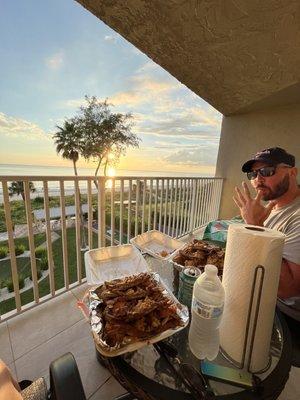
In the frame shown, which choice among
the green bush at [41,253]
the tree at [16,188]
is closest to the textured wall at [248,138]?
the tree at [16,188]

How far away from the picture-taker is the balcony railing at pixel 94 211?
5.02ft

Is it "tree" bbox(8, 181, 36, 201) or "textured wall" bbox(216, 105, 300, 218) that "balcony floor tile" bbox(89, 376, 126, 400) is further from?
"textured wall" bbox(216, 105, 300, 218)

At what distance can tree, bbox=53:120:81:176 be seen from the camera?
917 cm

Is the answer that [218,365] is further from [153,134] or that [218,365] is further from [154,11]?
[153,134]

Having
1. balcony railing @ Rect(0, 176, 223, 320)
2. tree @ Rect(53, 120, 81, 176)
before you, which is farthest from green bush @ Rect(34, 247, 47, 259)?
tree @ Rect(53, 120, 81, 176)

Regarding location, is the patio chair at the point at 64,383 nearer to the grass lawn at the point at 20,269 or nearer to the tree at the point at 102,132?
the grass lawn at the point at 20,269

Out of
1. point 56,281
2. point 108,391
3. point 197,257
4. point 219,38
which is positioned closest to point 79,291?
point 108,391

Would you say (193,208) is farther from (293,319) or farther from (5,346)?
(5,346)

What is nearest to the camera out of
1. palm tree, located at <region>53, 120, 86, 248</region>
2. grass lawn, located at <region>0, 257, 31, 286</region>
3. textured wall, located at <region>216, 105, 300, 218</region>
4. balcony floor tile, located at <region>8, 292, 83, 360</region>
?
balcony floor tile, located at <region>8, 292, 83, 360</region>

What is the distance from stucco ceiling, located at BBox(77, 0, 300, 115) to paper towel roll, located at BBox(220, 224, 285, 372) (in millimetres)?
2075

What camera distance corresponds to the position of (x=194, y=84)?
2.90 m

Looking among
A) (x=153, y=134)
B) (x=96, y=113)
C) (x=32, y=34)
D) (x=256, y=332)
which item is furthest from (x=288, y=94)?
(x=153, y=134)

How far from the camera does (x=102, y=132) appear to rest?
867 cm

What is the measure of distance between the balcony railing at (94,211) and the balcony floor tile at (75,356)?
45 centimetres
